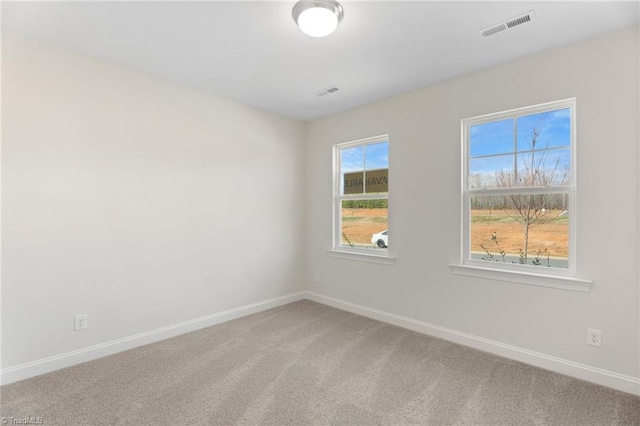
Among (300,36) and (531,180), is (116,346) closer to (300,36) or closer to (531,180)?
(300,36)

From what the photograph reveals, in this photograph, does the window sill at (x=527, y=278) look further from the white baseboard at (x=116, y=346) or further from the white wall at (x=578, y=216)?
the white baseboard at (x=116, y=346)

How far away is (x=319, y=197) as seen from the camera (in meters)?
4.50

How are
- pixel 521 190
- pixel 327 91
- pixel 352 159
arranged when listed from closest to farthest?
pixel 521 190 → pixel 327 91 → pixel 352 159

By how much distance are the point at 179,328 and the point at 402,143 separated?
312 centimetres

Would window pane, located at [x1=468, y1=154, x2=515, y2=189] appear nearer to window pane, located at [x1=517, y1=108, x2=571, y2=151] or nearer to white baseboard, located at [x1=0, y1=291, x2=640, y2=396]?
window pane, located at [x1=517, y1=108, x2=571, y2=151]

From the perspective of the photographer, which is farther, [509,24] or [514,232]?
[514,232]

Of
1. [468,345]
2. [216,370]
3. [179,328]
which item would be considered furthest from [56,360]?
[468,345]

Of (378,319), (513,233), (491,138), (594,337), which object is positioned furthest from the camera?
(378,319)

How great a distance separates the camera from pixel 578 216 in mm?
2469

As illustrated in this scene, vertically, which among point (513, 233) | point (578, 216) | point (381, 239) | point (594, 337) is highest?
point (578, 216)

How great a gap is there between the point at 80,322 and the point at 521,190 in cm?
397

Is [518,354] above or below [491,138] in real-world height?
below

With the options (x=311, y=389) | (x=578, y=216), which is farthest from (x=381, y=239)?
(x=311, y=389)

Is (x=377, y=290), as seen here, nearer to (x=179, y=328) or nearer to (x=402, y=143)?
(x=402, y=143)
